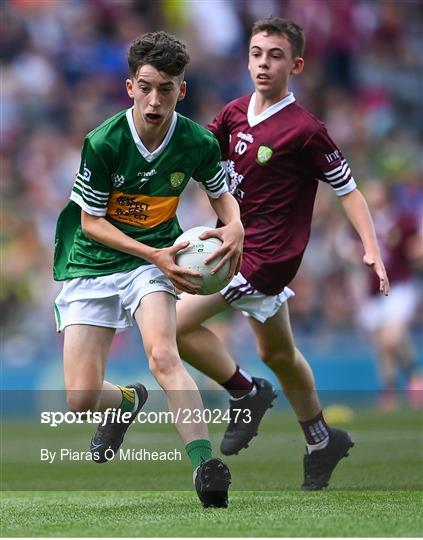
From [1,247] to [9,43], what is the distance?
3451 millimetres

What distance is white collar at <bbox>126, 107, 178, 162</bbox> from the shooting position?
6.02 m

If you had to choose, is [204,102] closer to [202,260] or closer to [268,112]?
[268,112]

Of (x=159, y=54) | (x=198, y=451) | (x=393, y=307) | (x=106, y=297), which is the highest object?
(x=159, y=54)

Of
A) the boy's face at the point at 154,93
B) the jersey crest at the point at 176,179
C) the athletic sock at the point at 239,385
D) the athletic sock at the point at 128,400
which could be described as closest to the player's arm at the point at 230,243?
the jersey crest at the point at 176,179

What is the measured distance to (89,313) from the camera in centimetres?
620

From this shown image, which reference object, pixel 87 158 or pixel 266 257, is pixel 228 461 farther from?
pixel 87 158

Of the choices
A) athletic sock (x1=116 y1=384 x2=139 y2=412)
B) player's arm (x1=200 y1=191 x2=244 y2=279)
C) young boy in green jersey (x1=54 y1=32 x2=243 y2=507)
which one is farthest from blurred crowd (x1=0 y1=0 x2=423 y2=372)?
player's arm (x1=200 y1=191 x2=244 y2=279)

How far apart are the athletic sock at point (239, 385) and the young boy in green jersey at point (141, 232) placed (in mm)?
1030

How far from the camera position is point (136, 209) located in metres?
6.18

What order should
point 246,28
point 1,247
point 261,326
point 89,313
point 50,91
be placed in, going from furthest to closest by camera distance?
point 246,28
point 50,91
point 1,247
point 261,326
point 89,313

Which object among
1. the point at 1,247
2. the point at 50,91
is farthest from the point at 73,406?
the point at 50,91

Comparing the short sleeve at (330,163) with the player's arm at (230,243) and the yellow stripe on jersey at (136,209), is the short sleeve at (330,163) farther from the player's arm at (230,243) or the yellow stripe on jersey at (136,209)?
the yellow stripe on jersey at (136,209)

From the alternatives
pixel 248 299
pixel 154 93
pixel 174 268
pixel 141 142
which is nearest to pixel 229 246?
pixel 174 268

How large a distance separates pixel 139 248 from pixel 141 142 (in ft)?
1.80
